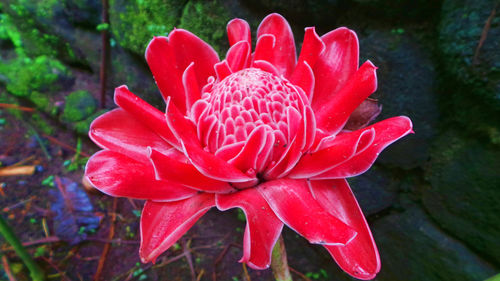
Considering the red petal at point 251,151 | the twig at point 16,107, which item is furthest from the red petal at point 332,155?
the twig at point 16,107

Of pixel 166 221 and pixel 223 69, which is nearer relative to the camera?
pixel 166 221

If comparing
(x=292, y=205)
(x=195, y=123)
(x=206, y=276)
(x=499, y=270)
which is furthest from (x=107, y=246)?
(x=499, y=270)

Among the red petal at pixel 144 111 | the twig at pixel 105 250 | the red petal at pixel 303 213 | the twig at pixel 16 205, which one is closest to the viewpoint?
the red petal at pixel 303 213

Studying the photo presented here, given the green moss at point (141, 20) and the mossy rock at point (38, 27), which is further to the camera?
the mossy rock at point (38, 27)

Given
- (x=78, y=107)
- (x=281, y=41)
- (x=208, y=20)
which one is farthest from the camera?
(x=78, y=107)

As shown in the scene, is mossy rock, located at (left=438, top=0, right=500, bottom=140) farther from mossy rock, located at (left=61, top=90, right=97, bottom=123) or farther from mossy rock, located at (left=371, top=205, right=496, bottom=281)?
mossy rock, located at (left=61, top=90, right=97, bottom=123)

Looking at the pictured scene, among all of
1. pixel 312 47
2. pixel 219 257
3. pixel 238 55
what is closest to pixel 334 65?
pixel 312 47

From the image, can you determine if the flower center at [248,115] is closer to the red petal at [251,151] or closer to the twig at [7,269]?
the red petal at [251,151]

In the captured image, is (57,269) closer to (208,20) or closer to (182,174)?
(182,174)
